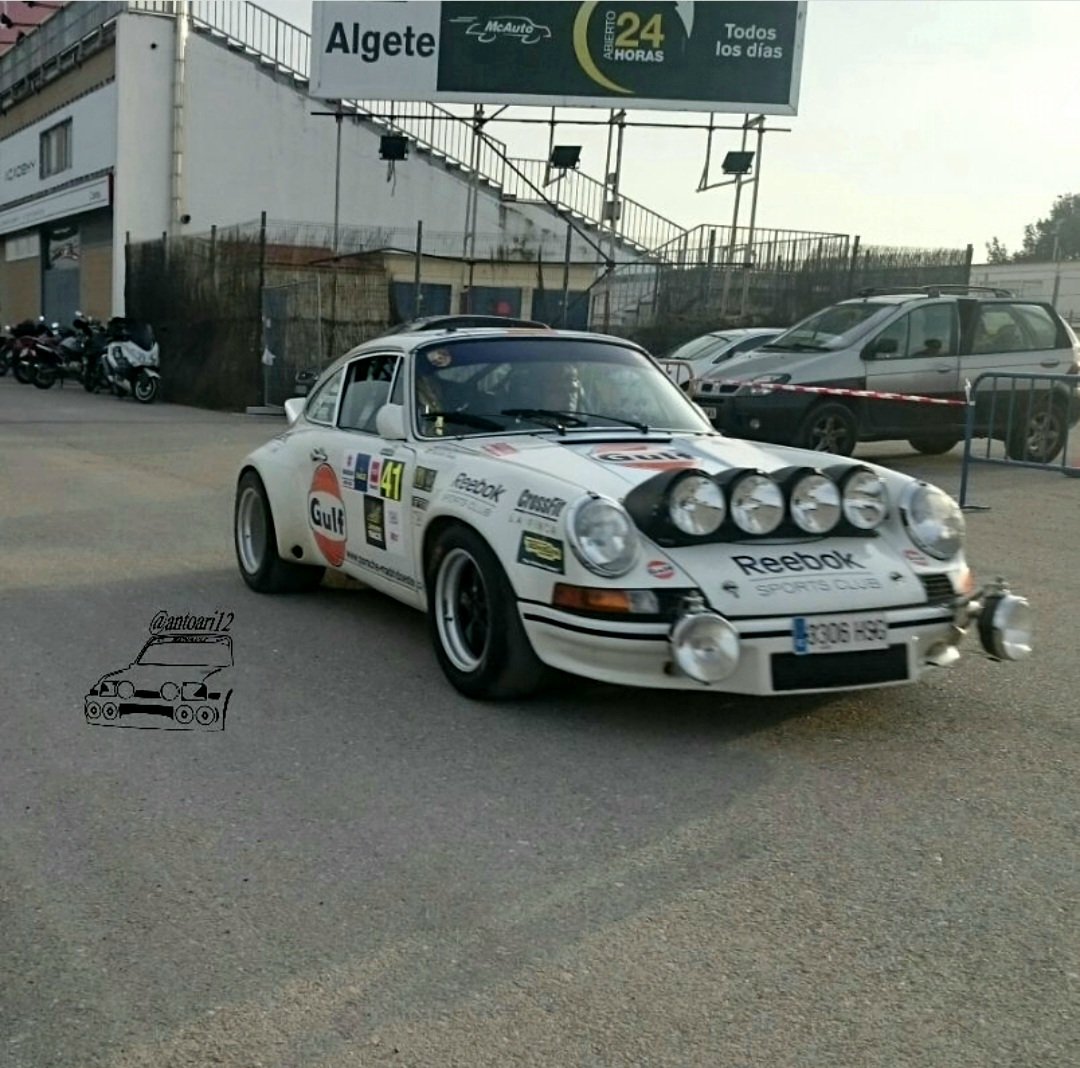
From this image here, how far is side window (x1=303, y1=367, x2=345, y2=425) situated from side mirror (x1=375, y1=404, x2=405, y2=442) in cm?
84

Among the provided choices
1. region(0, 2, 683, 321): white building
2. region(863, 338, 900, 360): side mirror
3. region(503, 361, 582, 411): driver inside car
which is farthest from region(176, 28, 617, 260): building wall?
region(503, 361, 582, 411): driver inside car

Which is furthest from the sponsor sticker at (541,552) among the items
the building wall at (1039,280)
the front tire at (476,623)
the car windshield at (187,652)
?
the building wall at (1039,280)

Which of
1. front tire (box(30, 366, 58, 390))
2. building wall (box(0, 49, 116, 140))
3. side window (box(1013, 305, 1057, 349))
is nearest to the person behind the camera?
side window (box(1013, 305, 1057, 349))

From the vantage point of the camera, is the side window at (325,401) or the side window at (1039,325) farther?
the side window at (1039,325)

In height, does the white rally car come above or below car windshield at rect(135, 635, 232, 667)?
above

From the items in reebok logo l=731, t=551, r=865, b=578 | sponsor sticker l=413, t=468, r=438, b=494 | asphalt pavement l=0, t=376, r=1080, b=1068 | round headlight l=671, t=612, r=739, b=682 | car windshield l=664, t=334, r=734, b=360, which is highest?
car windshield l=664, t=334, r=734, b=360

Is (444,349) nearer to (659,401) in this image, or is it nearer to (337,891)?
(659,401)

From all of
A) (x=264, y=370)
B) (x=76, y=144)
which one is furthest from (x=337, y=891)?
(x=76, y=144)

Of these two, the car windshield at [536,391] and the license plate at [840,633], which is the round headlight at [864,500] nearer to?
the license plate at [840,633]

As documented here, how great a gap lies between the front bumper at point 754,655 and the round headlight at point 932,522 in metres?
0.31

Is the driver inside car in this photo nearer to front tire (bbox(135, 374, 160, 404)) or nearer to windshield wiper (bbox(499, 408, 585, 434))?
windshield wiper (bbox(499, 408, 585, 434))

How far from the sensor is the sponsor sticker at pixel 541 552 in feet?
15.5

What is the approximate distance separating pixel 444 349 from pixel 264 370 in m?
15.7

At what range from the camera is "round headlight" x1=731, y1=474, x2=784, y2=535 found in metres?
4.86
